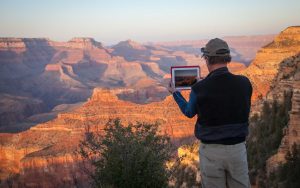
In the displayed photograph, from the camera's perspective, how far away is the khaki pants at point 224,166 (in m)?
4.18

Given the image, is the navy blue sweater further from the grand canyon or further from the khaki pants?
the grand canyon

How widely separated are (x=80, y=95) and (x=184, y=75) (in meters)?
108

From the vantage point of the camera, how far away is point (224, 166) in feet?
13.8

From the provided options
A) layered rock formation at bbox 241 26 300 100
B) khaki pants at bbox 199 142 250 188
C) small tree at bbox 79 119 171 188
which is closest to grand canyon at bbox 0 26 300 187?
layered rock formation at bbox 241 26 300 100

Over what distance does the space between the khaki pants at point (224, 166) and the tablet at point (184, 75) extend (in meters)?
0.78

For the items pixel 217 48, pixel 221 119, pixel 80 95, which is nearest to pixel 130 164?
pixel 221 119

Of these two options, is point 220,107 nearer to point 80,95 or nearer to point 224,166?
point 224,166

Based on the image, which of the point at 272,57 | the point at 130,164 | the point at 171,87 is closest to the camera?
the point at 171,87

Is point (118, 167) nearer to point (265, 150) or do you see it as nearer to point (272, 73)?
point (265, 150)

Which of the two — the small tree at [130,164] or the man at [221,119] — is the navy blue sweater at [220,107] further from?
the small tree at [130,164]

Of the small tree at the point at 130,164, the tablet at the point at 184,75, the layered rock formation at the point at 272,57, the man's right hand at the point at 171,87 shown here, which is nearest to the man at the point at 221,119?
the man's right hand at the point at 171,87

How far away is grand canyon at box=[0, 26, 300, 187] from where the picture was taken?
32.9 meters

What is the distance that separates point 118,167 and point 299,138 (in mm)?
5293

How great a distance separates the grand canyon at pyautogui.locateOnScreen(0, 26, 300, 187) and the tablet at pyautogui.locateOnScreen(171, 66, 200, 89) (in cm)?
644
